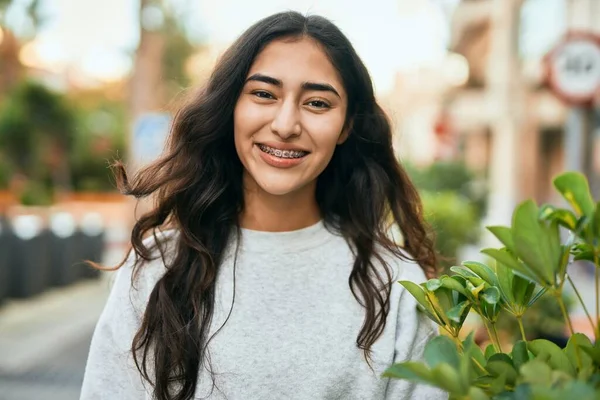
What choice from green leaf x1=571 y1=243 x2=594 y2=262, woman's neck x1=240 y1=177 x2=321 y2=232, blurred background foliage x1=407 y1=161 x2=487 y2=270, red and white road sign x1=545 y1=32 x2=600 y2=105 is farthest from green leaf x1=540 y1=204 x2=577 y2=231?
red and white road sign x1=545 y1=32 x2=600 y2=105

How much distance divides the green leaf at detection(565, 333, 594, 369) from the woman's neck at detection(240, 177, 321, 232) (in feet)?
3.27

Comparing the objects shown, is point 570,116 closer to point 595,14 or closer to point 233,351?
point 233,351

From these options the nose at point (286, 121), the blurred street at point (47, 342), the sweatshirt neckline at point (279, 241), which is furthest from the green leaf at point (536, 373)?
the blurred street at point (47, 342)

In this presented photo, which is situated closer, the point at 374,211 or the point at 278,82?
the point at 278,82

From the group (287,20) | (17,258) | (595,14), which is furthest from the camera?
(595,14)

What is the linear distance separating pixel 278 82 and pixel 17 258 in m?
8.24

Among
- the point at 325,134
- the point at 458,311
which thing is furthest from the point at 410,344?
the point at 458,311

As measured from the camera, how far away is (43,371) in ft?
21.2

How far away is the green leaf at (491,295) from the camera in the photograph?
1185 mm

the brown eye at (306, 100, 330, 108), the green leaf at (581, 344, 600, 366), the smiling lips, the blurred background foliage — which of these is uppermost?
the brown eye at (306, 100, 330, 108)

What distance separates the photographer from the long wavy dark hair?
183 centimetres

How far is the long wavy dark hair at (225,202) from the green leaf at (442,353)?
2.69 ft

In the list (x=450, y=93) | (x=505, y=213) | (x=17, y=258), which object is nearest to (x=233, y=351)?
(x=17, y=258)

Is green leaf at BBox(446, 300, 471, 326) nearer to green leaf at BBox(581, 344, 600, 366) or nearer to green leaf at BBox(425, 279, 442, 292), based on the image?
green leaf at BBox(425, 279, 442, 292)
